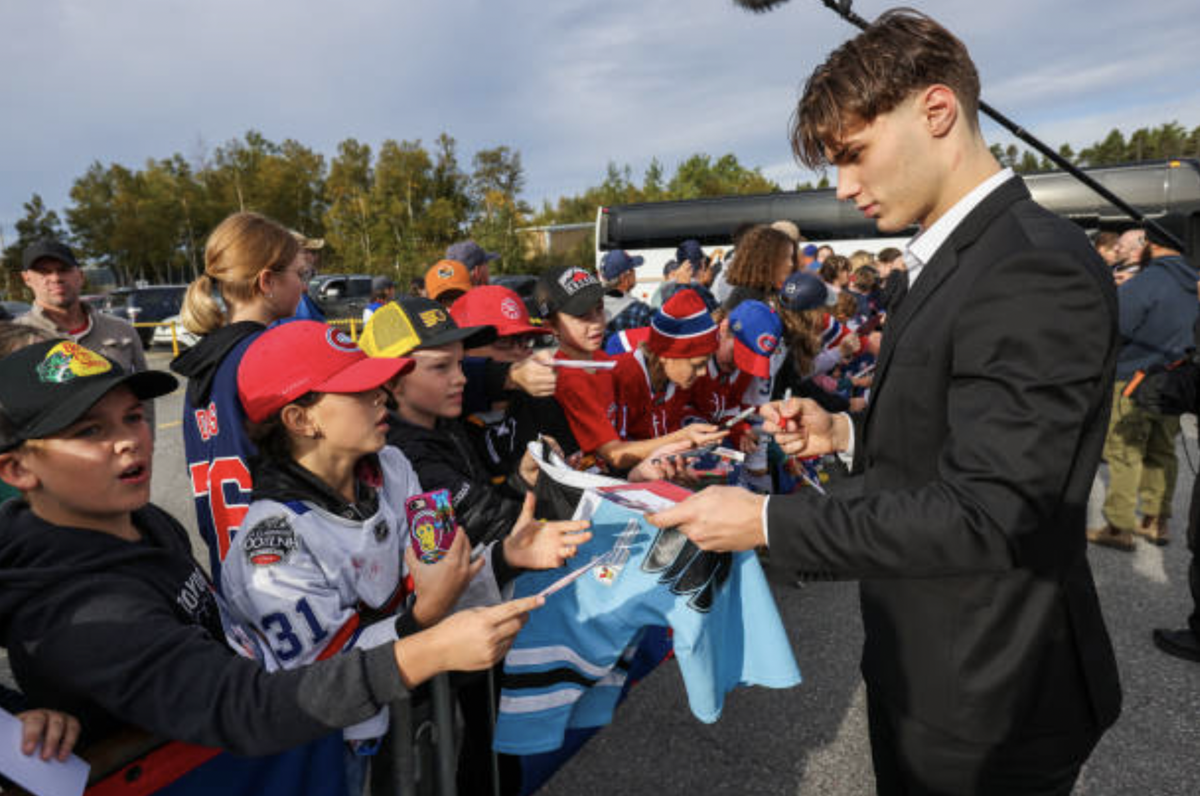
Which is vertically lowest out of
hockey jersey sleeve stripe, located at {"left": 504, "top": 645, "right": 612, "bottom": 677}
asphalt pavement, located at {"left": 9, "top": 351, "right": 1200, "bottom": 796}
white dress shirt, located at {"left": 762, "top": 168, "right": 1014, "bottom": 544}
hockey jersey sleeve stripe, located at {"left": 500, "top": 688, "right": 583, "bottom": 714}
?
asphalt pavement, located at {"left": 9, "top": 351, "right": 1200, "bottom": 796}

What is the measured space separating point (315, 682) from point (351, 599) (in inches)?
18.3

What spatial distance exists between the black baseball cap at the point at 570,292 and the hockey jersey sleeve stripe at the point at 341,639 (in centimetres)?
199

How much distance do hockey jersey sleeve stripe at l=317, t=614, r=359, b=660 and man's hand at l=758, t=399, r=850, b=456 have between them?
1.34 m

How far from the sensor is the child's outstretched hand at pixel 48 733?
112 cm

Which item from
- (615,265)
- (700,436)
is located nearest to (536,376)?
(700,436)

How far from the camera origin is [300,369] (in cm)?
186

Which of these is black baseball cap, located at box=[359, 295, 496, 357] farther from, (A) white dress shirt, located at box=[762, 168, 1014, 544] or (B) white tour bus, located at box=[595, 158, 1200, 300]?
(B) white tour bus, located at box=[595, 158, 1200, 300]

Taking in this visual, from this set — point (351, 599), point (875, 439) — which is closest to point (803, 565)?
point (875, 439)

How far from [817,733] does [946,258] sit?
2427mm

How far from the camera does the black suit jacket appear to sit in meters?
1.13

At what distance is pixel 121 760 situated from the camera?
119 cm

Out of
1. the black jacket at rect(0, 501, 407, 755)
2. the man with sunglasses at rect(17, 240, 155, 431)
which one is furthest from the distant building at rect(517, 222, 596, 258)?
the black jacket at rect(0, 501, 407, 755)

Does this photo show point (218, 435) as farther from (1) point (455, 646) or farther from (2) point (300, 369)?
(1) point (455, 646)

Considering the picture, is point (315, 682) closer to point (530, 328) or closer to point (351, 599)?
point (351, 599)
